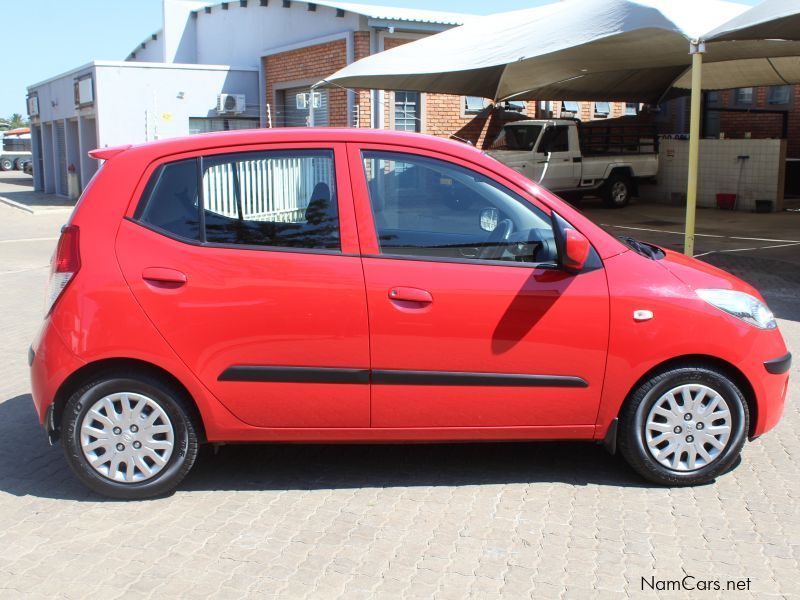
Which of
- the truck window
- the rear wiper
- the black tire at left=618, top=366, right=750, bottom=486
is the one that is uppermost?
the truck window

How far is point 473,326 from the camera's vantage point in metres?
4.19

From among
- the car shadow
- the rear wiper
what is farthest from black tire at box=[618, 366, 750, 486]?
the rear wiper

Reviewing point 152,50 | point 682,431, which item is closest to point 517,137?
point 682,431

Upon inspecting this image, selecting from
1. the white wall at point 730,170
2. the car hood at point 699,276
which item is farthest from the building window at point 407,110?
the car hood at point 699,276

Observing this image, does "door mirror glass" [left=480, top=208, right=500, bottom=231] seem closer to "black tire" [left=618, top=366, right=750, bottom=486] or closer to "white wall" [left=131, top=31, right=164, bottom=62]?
"black tire" [left=618, top=366, right=750, bottom=486]

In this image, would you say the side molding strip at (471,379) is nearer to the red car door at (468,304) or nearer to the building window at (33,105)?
the red car door at (468,304)

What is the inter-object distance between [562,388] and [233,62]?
23.8 metres

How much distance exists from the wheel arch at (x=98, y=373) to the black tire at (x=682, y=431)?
211cm

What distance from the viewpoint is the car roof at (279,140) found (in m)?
4.30

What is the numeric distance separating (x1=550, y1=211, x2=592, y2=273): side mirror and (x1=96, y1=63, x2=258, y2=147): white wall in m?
20.3

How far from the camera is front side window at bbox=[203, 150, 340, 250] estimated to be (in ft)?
13.9

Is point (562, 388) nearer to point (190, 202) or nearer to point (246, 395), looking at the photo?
point (246, 395)

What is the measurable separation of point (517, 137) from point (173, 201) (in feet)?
55.0

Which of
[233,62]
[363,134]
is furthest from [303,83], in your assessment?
[363,134]
